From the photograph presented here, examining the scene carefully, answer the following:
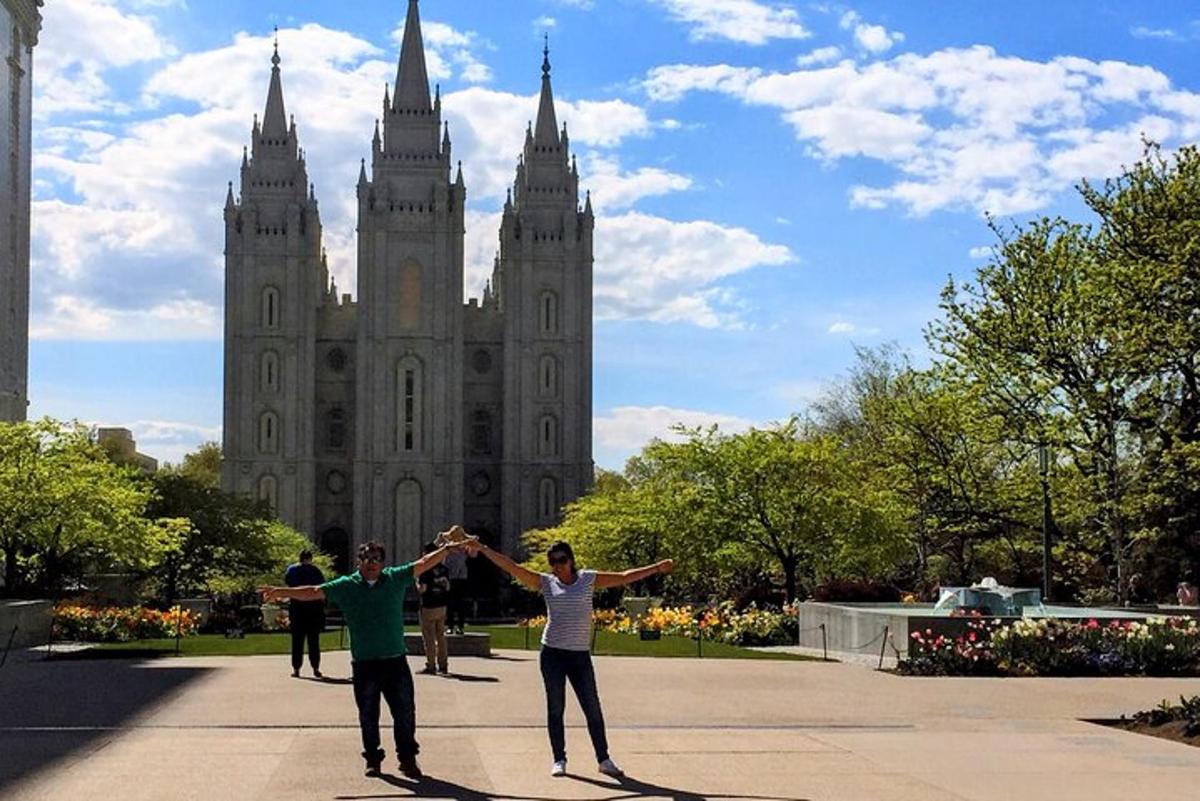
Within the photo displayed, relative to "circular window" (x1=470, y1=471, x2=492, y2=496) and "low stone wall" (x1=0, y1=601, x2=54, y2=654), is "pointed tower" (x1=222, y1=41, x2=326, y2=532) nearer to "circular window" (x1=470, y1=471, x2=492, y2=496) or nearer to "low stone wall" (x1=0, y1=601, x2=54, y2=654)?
"circular window" (x1=470, y1=471, x2=492, y2=496)

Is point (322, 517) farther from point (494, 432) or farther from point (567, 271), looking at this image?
point (567, 271)

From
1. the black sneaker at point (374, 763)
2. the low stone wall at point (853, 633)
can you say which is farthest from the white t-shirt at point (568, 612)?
the low stone wall at point (853, 633)

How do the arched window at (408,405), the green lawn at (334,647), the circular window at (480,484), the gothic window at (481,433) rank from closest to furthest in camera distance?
the green lawn at (334,647) < the arched window at (408,405) < the circular window at (480,484) < the gothic window at (481,433)

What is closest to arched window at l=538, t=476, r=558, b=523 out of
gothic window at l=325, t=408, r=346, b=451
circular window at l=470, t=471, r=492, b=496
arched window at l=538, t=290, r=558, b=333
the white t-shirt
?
circular window at l=470, t=471, r=492, b=496

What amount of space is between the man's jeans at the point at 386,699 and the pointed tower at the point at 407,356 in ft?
294

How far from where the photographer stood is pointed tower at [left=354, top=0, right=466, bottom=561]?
10050 cm

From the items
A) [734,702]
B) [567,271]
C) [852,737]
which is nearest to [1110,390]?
[734,702]

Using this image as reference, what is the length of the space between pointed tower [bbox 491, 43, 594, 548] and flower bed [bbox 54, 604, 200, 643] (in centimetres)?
7163

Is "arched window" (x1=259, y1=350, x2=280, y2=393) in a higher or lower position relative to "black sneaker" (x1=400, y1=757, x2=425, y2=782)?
higher

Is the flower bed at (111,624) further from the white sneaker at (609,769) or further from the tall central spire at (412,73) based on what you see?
the tall central spire at (412,73)

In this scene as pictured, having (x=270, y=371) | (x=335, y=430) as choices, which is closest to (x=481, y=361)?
(x=335, y=430)

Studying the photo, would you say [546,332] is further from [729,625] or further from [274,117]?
[729,625]

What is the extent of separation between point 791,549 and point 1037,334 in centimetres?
781

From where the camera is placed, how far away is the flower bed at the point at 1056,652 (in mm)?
19984
